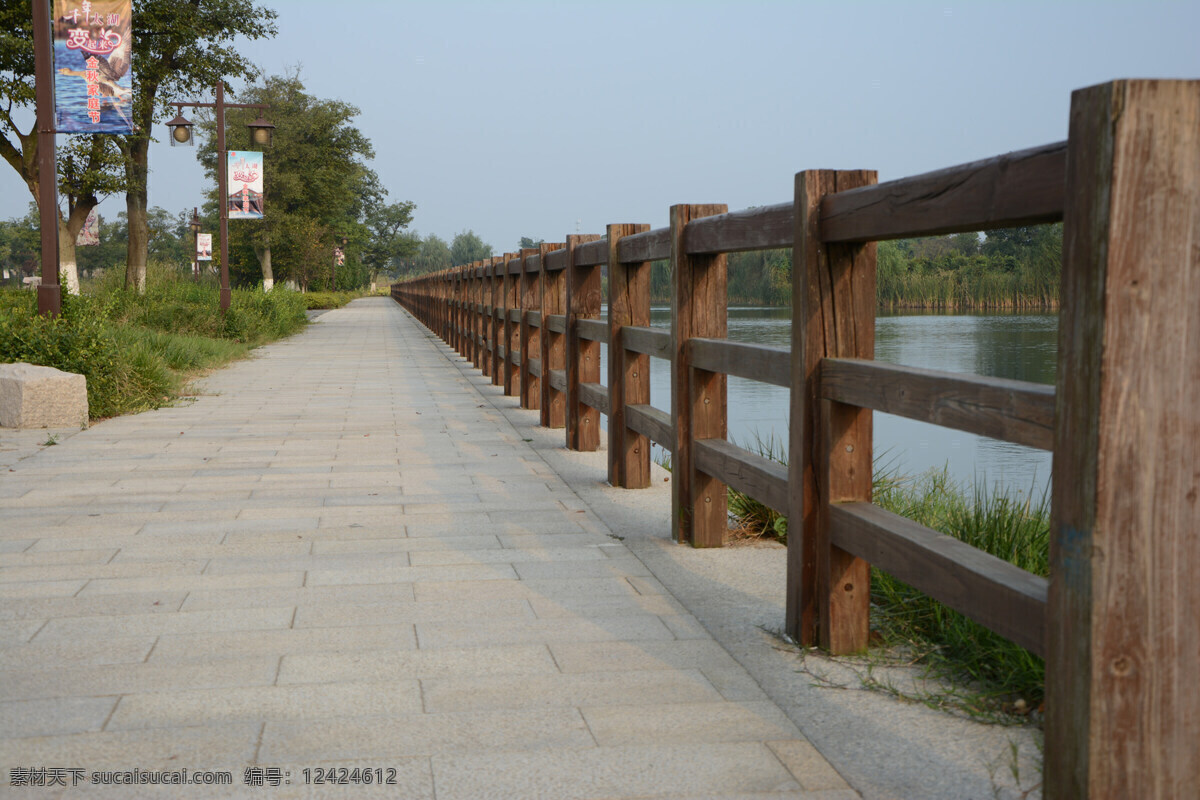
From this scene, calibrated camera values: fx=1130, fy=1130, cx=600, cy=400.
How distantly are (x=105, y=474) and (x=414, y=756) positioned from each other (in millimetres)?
4733

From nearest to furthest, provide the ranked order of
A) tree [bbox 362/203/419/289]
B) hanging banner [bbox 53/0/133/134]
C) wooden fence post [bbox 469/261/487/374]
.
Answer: hanging banner [bbox 53/0/133/134], wooden fence post [bbox 469/261/487/374], tree [bbox 362/203/419/289]

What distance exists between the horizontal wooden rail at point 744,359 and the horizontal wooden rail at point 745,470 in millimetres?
304

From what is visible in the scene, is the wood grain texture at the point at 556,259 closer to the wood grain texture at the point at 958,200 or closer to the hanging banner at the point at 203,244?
the wood grain texture at the point at 958,200

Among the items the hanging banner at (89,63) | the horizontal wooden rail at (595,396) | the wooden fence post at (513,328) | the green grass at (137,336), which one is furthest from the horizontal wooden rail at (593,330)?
the hanging banner at (89,63)

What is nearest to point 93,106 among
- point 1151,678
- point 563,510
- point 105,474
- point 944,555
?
point 105,474

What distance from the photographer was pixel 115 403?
384 inches

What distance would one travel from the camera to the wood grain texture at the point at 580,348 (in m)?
7.86

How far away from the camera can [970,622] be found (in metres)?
3.42

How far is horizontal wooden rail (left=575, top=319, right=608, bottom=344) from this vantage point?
23.1 ft

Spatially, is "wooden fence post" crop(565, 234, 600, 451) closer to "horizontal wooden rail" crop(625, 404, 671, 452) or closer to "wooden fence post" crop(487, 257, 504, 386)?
"horizontal wooden rail" crop(625, 404, 671, 452)

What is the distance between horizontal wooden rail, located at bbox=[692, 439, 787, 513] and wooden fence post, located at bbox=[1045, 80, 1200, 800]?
182 centimetres

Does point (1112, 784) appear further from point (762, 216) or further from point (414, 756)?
point (762, 216)

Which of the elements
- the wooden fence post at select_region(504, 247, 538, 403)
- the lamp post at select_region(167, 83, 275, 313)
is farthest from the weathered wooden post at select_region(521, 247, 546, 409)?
the lamp post at select_region(167, 83, 275, 313)

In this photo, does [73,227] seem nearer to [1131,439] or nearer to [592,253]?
[592,253]
